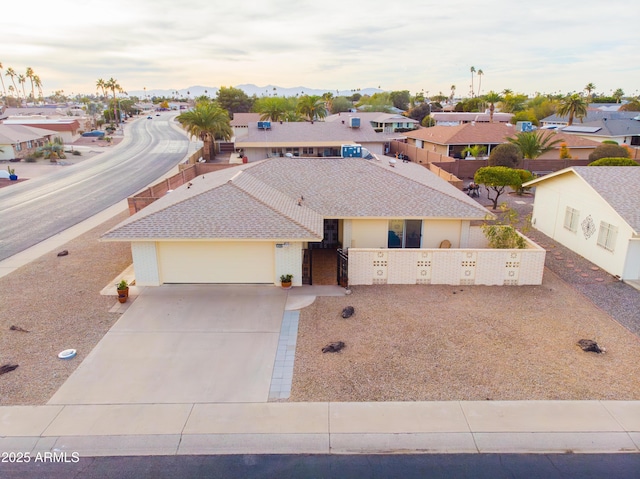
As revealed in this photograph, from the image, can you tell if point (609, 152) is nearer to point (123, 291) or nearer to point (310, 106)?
point (123, 291)

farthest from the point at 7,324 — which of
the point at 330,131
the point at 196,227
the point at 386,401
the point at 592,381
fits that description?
the point at 330,131

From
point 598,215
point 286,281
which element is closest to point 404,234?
point 286,281

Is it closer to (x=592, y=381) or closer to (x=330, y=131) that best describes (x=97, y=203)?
(x=330, y=131)

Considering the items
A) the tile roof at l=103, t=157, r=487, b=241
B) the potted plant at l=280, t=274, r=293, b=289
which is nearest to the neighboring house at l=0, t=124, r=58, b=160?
the tile roof at l=103, t=157, r=487, b=241

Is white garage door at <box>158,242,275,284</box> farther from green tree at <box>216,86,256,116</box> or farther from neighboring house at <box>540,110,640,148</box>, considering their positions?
green tree at <box>216,86,256,116</box>

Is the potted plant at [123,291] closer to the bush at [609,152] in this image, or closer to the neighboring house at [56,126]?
the bush at [609,152]

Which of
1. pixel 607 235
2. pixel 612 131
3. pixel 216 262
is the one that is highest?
pixel 612 131
